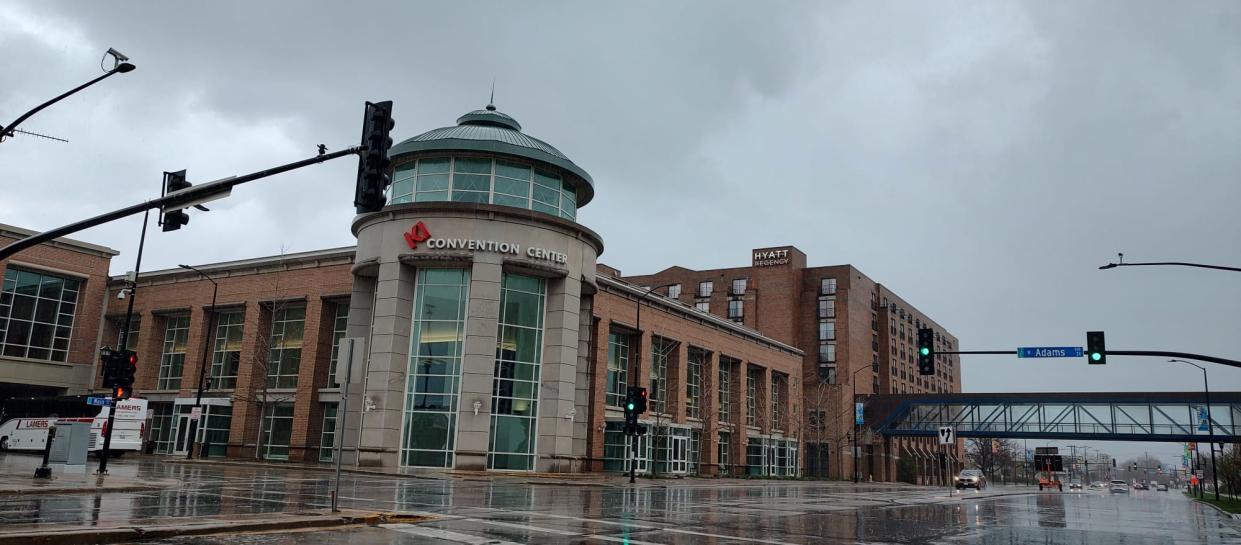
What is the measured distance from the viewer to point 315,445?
46.9 meters

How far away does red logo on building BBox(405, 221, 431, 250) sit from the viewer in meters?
41.4

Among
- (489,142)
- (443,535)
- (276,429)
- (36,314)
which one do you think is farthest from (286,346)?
(443,535)

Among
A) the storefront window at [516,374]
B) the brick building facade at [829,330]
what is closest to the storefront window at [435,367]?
the storefront window at [516,374]

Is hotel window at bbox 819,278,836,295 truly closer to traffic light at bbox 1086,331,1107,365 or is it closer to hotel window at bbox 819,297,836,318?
hotel window at bbox 819,297,836,318

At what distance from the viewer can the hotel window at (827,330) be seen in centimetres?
10256

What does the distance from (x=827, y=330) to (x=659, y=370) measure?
157 ft

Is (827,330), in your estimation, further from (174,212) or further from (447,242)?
(174,212)

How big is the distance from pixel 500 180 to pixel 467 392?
11.1m

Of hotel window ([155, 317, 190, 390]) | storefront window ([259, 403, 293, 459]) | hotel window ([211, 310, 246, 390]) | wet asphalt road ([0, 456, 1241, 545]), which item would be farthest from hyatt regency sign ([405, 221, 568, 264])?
hotel window ([155, 317, 190, 390])

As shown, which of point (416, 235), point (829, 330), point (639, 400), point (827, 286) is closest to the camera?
point (416, 235)

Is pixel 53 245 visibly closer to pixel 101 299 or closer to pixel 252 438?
pixel 101 299

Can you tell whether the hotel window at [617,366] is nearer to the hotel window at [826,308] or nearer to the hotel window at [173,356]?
the hotel window at [173,356]

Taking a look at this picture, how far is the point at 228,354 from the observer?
52844mm

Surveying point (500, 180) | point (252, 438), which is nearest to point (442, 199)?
point (500, 180)
